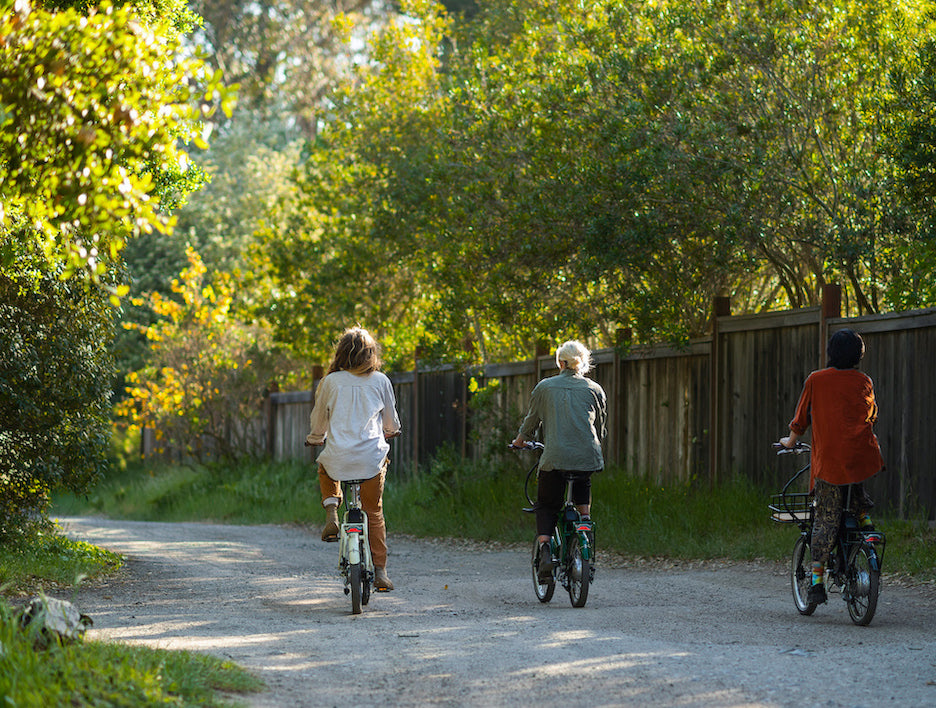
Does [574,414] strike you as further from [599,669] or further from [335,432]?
[599,669]

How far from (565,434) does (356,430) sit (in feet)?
4.71

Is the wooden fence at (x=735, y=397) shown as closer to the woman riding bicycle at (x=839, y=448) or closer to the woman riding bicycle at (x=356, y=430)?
the woman riding bicycle at (x=839, y=448)

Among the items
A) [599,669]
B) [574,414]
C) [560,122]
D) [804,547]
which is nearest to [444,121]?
[560,122]

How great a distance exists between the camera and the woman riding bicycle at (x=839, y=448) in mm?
7195

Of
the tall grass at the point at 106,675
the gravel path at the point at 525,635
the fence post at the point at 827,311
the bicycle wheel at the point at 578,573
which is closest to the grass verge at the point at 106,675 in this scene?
the tall grass at the point at 106,675

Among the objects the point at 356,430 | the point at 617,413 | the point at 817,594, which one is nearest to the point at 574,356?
the point at 356,430

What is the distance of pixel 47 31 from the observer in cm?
556

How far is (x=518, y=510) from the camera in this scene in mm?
12961

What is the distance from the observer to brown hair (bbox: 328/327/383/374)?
7977mm

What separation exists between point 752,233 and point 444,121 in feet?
21.0

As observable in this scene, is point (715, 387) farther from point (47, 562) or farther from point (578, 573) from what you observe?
point (47, 562)

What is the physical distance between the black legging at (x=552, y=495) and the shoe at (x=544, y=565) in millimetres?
108

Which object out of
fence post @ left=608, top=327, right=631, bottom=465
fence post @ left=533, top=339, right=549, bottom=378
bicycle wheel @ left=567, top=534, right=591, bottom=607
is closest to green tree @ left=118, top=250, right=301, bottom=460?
fence post @ left=533, top=339, right=549, bottom=378

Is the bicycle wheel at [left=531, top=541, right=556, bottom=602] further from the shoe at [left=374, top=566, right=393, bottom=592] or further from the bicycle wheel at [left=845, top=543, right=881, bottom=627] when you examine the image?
the bicycle wheel at [left=845, top=543, right=881, bottom=627]
